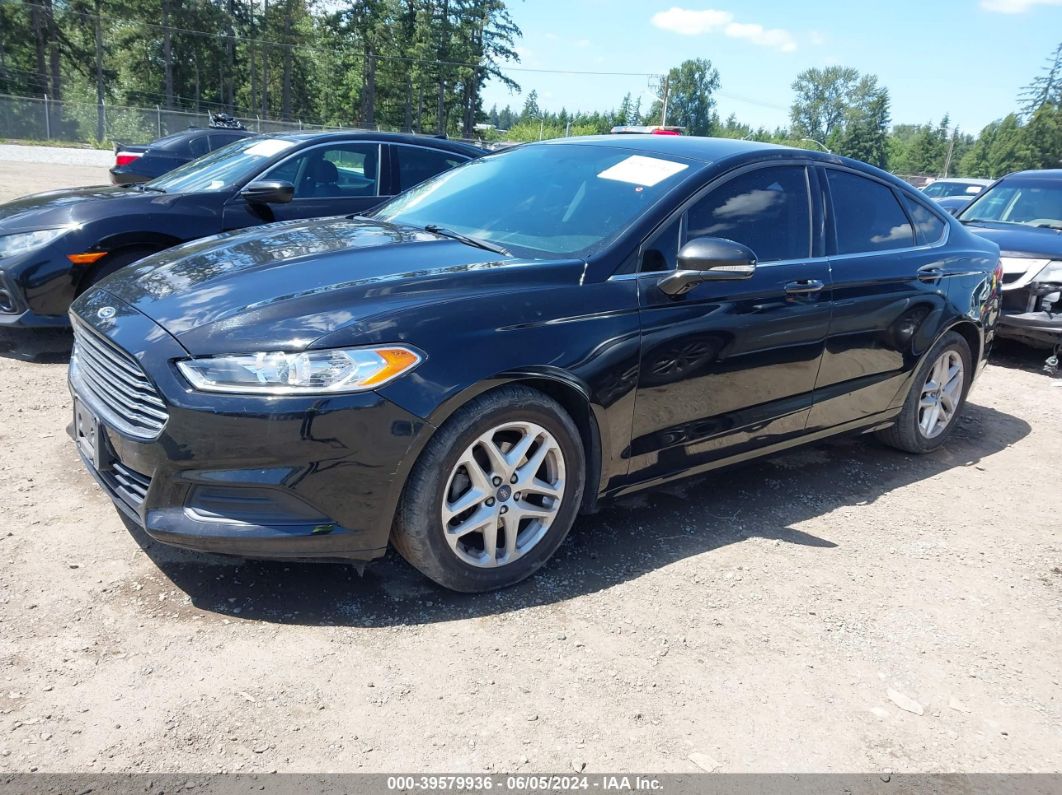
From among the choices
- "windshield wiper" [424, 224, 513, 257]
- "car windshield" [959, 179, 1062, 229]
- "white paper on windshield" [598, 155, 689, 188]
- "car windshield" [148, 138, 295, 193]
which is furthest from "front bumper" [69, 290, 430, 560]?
"car windshield" [959, 179, 1062, 229]

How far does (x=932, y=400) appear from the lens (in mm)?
4926

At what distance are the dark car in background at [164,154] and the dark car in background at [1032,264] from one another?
919 centimetres

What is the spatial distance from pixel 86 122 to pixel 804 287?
120ft

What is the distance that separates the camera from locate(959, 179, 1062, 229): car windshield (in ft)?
27.3

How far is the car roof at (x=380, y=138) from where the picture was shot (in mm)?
6406

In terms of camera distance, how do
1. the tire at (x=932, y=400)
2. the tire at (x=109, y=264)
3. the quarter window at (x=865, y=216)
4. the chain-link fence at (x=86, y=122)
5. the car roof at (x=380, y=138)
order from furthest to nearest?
the chain-link fence at (x=86, y=122)
the car roof at (x=380, y=138)
the tire at (x=109, y=264)
the tire at (x=932, y=400)
the quarter window at (x=865, y=216)

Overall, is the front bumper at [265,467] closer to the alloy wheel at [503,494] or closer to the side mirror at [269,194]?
the alloy wheel at [503,494]

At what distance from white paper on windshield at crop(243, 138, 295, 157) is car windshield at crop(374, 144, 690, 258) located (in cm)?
249

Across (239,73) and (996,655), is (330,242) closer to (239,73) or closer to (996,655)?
(996,655)

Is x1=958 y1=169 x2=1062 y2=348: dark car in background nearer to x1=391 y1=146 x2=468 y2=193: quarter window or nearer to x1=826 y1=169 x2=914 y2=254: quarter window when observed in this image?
x1=826 y1=169 x2=914 y2=254: quarter window

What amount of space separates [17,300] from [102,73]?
5288cm

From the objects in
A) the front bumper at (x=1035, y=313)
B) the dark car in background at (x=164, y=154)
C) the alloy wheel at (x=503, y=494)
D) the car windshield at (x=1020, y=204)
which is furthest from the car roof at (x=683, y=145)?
the dark car in background at (x=164, y=154)

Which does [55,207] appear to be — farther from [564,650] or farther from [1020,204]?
[1020,204]

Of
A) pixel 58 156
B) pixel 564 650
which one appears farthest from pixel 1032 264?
pixel 58 156
